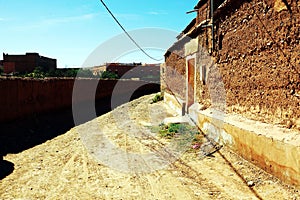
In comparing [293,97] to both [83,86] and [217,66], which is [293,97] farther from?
[83,86]

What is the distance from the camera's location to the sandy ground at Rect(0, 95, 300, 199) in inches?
165

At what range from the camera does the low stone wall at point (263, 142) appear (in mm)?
3803

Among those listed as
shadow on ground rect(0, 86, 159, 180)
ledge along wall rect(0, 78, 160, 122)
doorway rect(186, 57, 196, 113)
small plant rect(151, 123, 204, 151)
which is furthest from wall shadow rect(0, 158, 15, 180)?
doorway rect(186, 57, 196, 113)

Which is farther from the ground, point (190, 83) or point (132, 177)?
point (190, 83)

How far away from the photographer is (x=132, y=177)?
16.9 feet

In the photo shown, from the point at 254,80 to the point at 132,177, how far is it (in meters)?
3.05

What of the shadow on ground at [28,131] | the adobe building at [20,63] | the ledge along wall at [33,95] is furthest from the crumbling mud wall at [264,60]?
the adobe building at [20,63]

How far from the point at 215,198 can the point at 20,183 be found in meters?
3.80

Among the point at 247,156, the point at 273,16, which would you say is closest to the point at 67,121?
the point at 247,156

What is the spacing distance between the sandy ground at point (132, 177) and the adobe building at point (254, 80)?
383mm

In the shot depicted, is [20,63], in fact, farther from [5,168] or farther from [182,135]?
[182,135]

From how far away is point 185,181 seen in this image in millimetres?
4707

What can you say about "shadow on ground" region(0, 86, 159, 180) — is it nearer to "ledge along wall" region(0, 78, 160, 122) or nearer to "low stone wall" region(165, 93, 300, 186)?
"ledge along wall" region(0, 78, 160, 122)

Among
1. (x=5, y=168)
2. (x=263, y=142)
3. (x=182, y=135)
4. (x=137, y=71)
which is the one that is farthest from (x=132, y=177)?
(x=137, y=71)
